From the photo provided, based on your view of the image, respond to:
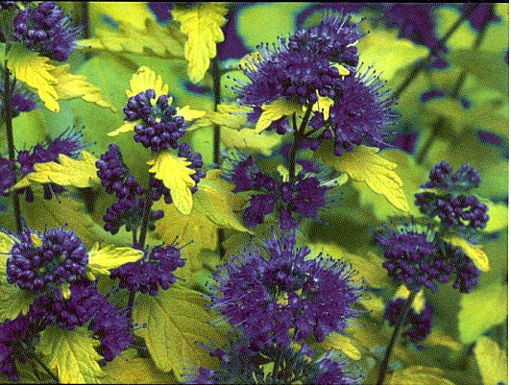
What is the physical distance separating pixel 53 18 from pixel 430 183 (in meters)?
0.58

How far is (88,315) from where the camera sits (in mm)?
913

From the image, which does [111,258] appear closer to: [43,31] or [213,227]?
[213,227]

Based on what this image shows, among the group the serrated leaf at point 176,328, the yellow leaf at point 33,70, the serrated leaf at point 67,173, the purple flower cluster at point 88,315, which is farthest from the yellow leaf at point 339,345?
the yellow leaf at point 33,70

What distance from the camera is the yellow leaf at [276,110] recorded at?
3.14 feet

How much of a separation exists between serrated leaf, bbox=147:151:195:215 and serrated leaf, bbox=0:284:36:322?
0.19 m

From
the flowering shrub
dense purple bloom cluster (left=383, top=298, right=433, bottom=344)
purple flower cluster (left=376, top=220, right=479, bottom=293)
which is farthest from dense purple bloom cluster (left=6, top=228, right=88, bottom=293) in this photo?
dense purple bloom cluster (left=383, top=298, right=433, bottom=344)

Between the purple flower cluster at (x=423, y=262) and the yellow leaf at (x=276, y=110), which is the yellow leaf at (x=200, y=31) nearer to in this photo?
the yellow leaf at (x=276, y=110)

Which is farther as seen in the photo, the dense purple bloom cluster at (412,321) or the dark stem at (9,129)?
the dense purple bloom cluster at (412,321)

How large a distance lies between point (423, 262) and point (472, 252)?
68mm

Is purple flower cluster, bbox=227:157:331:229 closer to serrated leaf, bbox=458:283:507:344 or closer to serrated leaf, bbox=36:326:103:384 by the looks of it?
serrated leaf, bbox=36:326:103:384

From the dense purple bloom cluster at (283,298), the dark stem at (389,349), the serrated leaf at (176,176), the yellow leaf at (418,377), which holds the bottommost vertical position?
the yellow leaf at (418,377)

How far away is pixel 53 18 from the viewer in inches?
43.3

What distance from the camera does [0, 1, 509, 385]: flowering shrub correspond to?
92 centimetres

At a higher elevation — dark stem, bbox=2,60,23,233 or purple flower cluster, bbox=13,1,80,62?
purple flower cluster, bbox=13,1,80,62
